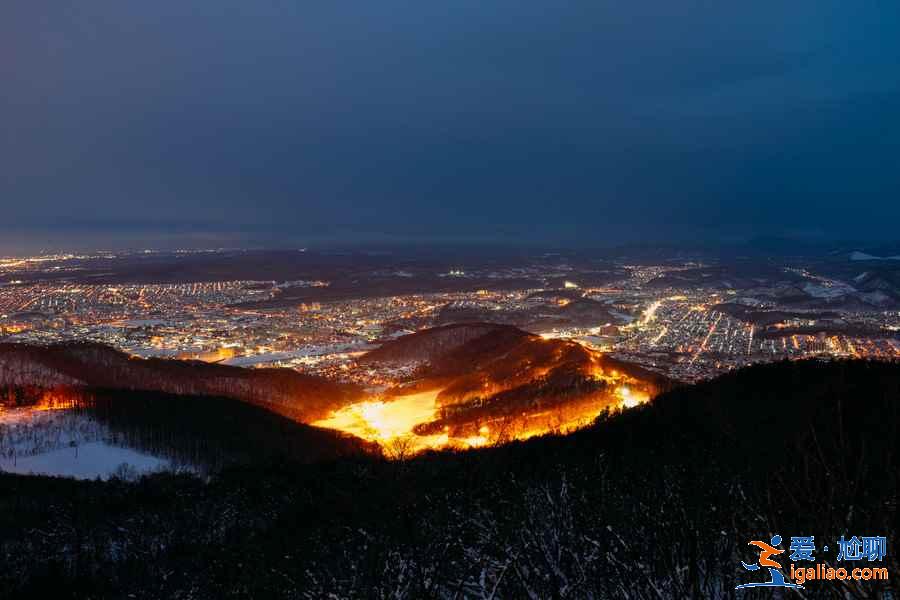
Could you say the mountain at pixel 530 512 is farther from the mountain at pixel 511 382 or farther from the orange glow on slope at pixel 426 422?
the mountain at pixel 511 382

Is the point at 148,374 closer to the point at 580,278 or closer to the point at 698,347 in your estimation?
the point at 698,347

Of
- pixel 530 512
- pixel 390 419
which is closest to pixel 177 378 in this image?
pixel 390 419

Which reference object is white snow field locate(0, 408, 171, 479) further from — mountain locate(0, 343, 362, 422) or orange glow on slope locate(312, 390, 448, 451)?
orange glow on slope locate(312, 390, 448, 451)

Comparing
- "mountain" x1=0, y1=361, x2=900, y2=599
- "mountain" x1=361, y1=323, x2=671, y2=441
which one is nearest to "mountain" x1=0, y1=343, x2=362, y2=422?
"mountain" x1=361, y1=323, x2=671, y2=441

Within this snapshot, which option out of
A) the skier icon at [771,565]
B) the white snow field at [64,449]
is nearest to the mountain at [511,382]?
the white snow field at [64,449]

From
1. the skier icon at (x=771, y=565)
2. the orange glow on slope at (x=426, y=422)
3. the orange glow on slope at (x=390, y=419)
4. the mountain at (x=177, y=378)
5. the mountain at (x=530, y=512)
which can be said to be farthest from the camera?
the mountain at (x=177, y=378)

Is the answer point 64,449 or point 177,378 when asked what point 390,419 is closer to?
point 64,449

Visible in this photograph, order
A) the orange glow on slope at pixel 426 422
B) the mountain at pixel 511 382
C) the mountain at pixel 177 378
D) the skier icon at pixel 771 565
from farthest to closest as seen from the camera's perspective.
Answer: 1. the mountain at pixel 177 378
2. the mountain at pixel 511 382
3. the orange glow on slope at pixel 426 422
4. the skier icon at pixel 771 565
